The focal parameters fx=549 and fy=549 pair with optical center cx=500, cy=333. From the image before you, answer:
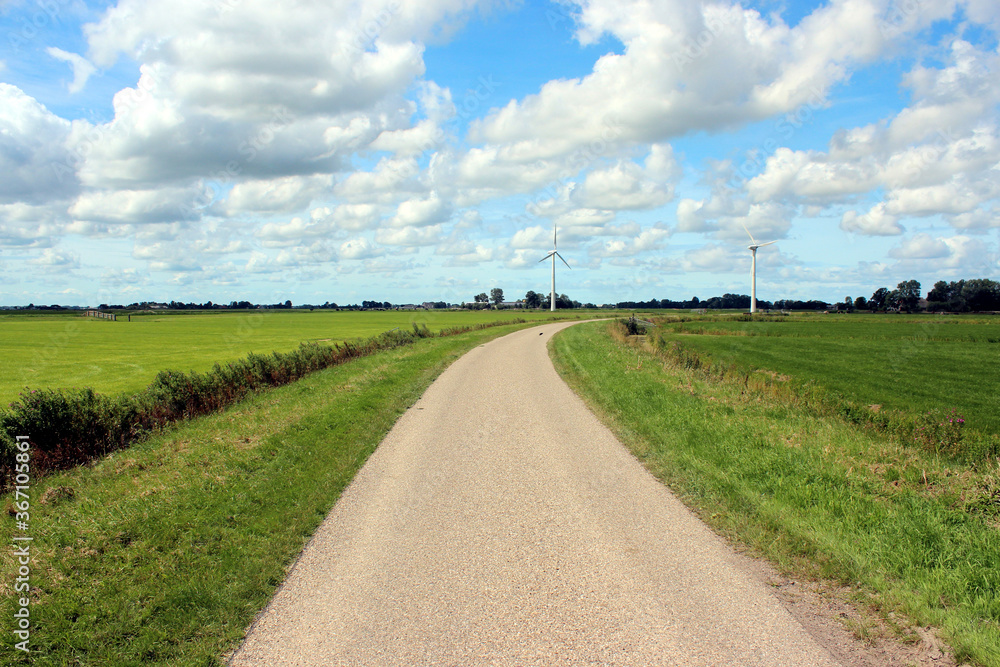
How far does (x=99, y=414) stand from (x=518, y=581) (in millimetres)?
12733

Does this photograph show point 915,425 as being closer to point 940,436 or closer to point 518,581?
point 940,436

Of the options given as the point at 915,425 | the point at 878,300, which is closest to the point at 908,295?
the point at 878,300

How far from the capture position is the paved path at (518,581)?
167 inches

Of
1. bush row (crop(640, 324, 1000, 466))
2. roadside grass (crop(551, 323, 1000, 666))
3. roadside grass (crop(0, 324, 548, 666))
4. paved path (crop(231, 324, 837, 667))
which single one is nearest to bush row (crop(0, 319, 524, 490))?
roadside grass (crop(0, 324, 548, 666))

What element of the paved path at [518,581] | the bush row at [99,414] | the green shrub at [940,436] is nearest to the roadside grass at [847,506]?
the paved path at [518,581]

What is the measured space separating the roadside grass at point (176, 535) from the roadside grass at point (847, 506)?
17.5ft

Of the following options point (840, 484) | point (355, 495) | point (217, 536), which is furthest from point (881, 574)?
point (217, 536)

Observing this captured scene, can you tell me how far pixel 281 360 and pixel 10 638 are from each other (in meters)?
20.4

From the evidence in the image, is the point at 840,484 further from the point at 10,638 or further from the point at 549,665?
the point at 10,638

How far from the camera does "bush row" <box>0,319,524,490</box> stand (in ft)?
38.1

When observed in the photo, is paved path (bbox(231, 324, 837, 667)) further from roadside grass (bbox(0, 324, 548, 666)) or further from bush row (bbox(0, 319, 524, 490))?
bush row (bbox(0, 319, 524, 490))

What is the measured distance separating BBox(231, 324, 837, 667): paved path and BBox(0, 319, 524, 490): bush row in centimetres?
784

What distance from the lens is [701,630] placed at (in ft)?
→ 14.6

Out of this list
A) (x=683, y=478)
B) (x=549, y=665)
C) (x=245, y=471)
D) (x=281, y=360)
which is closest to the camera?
(x=549, y=665)
